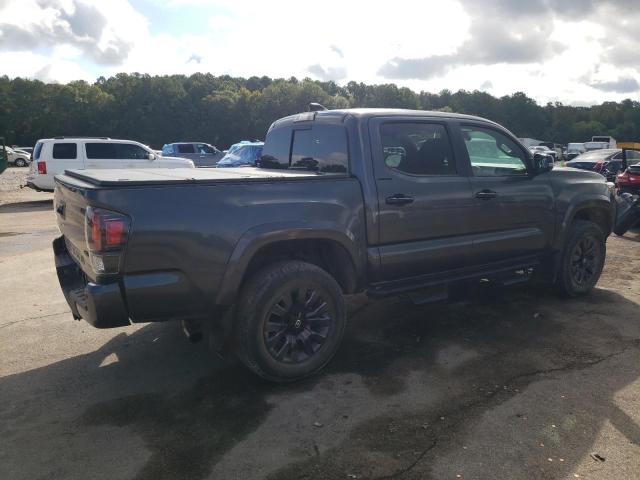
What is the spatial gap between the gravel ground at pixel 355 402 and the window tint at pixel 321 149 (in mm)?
1575

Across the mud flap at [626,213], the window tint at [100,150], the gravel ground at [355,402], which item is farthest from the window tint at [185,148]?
the gravel ground at [355,402]

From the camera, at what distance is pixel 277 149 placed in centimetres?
508

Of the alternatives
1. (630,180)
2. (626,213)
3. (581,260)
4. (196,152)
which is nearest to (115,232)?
(581,260)

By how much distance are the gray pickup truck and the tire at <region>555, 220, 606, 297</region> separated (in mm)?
36

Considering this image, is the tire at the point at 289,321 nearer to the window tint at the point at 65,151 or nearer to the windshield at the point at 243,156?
the window tint at the point at 65,151

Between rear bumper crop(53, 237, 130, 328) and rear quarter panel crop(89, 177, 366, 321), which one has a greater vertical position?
rear quarter panel crop(89, 177, 366, 321)

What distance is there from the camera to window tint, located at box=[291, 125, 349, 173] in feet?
13.7

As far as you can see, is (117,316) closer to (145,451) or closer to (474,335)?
(145,451)

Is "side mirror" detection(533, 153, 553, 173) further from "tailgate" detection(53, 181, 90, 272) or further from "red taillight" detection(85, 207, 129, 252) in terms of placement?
"tailgate" detection(53, 181, 90, 272)

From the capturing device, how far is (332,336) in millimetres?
3914

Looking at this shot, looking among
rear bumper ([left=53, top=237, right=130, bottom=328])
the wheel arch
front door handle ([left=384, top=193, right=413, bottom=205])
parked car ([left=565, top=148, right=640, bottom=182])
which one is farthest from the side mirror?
parked car ([left=565, top=148, right=640, bottom=182])

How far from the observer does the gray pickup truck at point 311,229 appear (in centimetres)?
319

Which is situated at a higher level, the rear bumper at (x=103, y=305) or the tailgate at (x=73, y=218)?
the tailgate at (x=73, y=218)

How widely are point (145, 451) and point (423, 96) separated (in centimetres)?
11778
